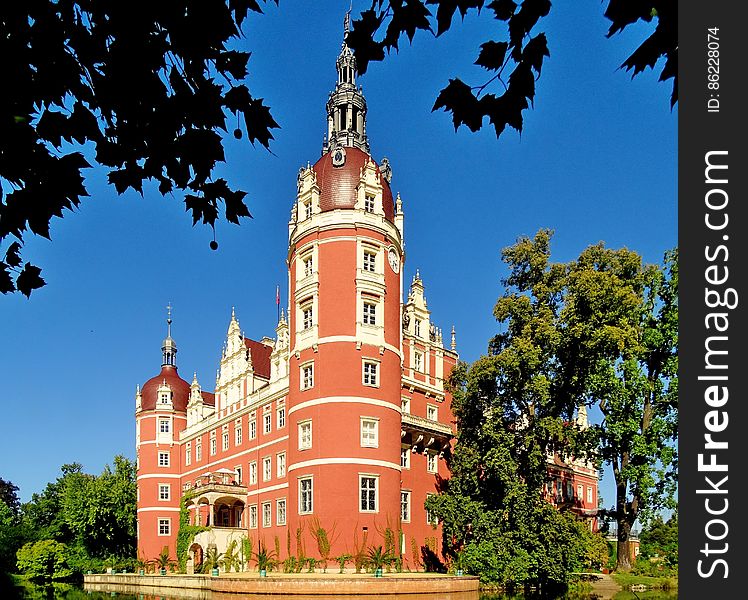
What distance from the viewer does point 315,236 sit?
1432 inches

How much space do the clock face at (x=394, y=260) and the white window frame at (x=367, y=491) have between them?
33.4 feet

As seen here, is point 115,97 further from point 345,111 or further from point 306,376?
point 345,111

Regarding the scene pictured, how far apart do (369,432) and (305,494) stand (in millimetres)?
3981

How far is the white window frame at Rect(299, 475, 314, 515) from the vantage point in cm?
3384

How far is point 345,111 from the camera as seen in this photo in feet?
133

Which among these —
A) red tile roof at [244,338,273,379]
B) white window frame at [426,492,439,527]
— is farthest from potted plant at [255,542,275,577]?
red tile roof at [244,338,273,379]

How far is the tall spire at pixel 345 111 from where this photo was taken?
131 ft

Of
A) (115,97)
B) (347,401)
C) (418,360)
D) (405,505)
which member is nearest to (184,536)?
(405,505)

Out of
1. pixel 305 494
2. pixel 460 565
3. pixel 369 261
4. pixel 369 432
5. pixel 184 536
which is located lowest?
pixel 184 536

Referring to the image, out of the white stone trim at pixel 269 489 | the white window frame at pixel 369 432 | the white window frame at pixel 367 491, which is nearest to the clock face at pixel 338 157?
the white window frame at pixel 369 432

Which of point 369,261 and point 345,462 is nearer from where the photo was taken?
point 345,462

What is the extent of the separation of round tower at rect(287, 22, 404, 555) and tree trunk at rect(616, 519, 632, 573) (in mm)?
9599

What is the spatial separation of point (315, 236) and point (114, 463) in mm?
31885
